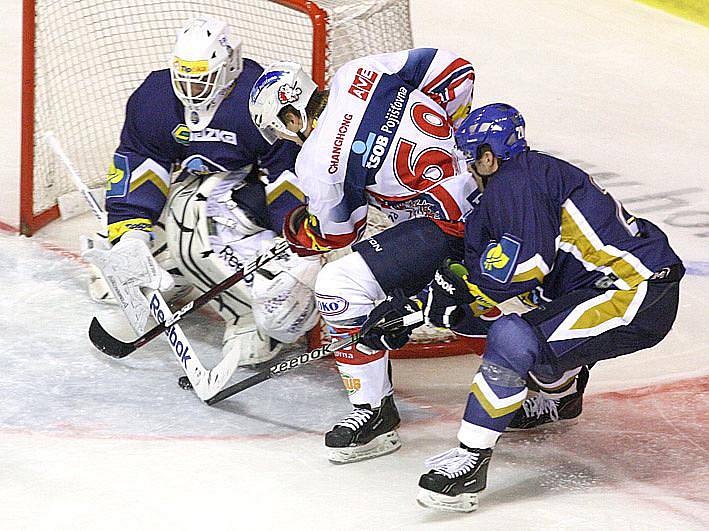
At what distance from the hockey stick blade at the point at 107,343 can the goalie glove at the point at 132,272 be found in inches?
2.6

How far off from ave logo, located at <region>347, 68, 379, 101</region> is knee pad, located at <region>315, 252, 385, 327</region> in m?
0.38

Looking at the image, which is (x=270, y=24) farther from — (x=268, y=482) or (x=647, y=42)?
(x=647, y=42)

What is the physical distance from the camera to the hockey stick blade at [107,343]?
11.4 feet

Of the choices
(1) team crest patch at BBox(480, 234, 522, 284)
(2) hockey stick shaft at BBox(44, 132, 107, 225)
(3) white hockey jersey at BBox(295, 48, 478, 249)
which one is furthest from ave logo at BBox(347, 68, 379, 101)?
(2) hockey stick shaft at BBox(44, 132, 107, 225)

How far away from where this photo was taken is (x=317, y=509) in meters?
2.73

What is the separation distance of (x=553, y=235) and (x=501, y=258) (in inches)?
4.7

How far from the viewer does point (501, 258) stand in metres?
2.63

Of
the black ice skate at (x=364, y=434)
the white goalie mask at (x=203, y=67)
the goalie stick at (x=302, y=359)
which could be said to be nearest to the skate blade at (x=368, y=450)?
the black ice skate at (x=364, y=434)

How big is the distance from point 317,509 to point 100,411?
758mm

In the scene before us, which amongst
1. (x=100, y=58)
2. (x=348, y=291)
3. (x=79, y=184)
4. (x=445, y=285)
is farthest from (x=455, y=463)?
(x=100, y=58)

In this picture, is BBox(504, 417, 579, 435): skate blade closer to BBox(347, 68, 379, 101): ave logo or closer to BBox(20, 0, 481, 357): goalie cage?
BBox(20, 0, 481, 357): goalie cage

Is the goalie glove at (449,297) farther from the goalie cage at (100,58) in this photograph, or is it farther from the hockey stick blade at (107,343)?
the hockey stick blade at (107,343)

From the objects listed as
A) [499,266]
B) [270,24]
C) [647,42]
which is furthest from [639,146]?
[499,266]

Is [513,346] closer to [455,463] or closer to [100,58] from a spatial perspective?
[455,463]
